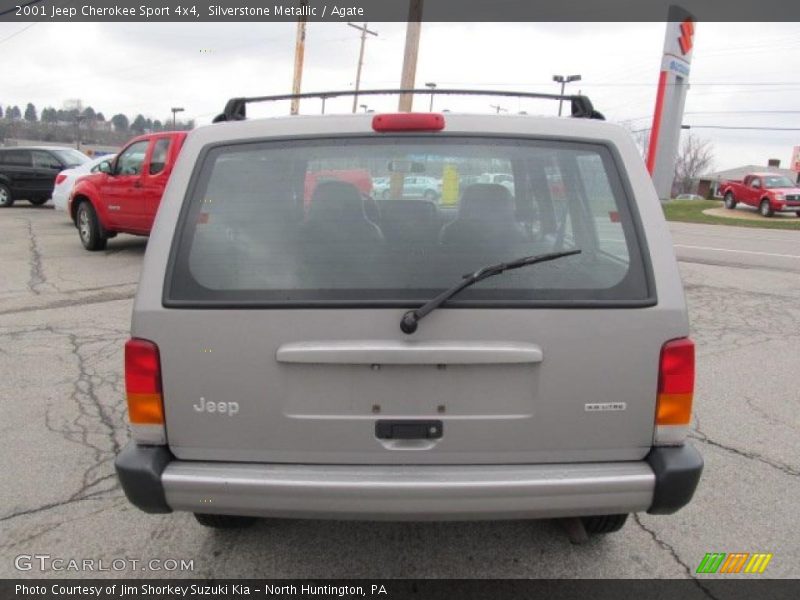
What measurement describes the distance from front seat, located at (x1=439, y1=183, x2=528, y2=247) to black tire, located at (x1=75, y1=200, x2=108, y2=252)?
10.2m

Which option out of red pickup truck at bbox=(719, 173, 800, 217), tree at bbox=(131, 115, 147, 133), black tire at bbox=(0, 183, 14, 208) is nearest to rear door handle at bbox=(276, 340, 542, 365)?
black tire at bbox=(0, 183, 14, 208)

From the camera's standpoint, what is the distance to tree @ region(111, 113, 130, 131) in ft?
177

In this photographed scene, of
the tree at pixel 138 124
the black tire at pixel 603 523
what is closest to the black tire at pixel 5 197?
the black tire at pixel 603 523

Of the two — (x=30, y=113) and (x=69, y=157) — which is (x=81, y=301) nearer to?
(x=69, y=157)

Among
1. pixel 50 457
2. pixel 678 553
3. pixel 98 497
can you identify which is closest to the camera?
pixel 678 553

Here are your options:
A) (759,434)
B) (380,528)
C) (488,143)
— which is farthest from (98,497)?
(759,434)

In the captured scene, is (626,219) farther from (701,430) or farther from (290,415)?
(701,430)

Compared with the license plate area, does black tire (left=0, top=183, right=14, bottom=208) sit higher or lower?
lower

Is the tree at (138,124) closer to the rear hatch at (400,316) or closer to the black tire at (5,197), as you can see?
the black tire at (5,197)

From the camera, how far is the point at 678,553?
8.95ft

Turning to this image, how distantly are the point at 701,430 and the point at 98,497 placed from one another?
368 cm

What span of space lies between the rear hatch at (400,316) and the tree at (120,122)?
57.8 metres

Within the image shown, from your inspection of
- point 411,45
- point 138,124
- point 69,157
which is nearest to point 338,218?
point 411,45

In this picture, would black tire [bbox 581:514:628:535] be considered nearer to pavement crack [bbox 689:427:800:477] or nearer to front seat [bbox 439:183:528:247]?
front seat [bbox 439:183:528:247]
